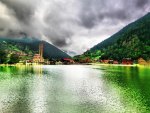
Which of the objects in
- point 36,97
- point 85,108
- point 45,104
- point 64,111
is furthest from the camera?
point 36,97

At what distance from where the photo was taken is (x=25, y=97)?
193ft

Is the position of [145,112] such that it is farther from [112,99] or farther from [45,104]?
[45,104]

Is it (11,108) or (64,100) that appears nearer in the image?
(11,108)

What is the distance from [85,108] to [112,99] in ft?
39.2

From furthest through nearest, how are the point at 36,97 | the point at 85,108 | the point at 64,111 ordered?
the point at 36,97 → the point at 85,108 → the point at 64,111

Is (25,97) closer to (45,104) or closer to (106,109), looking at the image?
(45,104)

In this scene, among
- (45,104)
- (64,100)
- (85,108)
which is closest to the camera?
(85,108)

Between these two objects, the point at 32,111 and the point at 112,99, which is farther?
the point at 112,99

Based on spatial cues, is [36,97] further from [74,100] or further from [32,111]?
[32,111]

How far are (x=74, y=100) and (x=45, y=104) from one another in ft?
24.3

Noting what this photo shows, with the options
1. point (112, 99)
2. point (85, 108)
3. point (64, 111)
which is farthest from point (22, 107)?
point (112, 99)

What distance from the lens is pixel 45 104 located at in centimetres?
5141

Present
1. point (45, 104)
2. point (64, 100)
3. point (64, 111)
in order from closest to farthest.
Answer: point (64, 111) < point (45, 104) < point (64, 100)

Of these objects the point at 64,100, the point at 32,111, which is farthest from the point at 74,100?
the point at 32,111
